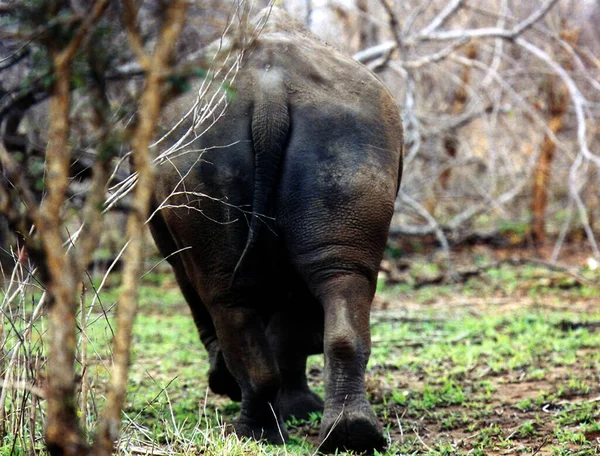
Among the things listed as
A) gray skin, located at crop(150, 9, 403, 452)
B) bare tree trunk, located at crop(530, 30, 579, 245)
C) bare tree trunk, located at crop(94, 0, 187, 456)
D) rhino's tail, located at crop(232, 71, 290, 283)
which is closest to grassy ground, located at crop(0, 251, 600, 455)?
gray skin, located at crop(150, 9, 403, 452)

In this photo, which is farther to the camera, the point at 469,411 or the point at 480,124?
the point at 480,124

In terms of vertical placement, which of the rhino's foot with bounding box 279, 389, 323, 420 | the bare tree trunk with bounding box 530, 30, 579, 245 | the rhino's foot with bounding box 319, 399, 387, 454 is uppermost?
the rhino's foot with bounding box 319, 399, 387, 454

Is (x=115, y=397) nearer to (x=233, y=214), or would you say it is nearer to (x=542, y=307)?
(x=233, y=214)

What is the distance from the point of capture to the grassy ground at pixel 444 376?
3943 mm

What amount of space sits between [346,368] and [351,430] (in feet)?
0.86

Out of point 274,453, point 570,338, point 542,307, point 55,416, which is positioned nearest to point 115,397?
point 55,416

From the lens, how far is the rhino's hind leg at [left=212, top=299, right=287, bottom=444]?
4.04 metres

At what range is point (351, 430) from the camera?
372cm

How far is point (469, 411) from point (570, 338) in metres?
1.95

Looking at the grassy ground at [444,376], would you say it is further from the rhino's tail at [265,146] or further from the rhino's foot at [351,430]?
the rhino's tail at [265,146]

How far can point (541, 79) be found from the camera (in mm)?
11625

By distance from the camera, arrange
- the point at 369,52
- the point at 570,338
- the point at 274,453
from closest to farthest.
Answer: the point at 274,453
the point at 570,338
the point at 369,52

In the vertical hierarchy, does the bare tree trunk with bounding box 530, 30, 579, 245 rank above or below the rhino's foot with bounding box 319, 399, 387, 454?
below

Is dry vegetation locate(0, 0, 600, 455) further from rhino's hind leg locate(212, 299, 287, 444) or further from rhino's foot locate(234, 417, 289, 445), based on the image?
rhino's hind leg locate(212, 299, 287, 444)
